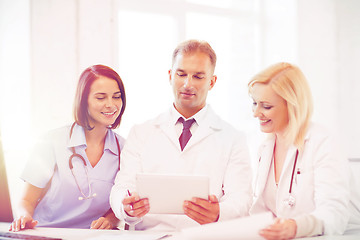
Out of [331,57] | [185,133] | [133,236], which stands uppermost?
[331,57]

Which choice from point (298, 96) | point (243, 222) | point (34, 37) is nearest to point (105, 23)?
point (34, 37)

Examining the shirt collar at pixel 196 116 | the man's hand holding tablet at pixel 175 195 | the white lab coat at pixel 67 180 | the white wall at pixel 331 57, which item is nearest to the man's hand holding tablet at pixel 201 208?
the man's hand holding tablet at pixel 175 195

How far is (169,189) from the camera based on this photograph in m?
1.45

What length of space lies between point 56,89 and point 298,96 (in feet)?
7.19

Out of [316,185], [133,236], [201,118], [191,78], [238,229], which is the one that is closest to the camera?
[238,229]

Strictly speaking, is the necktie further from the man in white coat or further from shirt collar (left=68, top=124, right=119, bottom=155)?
shirt collar (left=68, top=124, right=119, bottom=155)

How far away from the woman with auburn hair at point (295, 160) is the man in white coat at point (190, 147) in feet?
0.47

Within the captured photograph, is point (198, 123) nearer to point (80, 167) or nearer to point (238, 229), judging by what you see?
point (80, 167)

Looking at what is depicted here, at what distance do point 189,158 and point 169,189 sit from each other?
52 cm

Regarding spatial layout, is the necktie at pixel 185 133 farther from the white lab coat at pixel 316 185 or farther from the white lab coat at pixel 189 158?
the white lab coat at pixel 316 185

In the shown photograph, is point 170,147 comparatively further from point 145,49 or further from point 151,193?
point 145,49

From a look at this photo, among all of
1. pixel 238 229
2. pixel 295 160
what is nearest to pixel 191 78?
pixel 295 160

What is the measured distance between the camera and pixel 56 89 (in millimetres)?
3209

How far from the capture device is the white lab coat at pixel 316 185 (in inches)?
58.8
